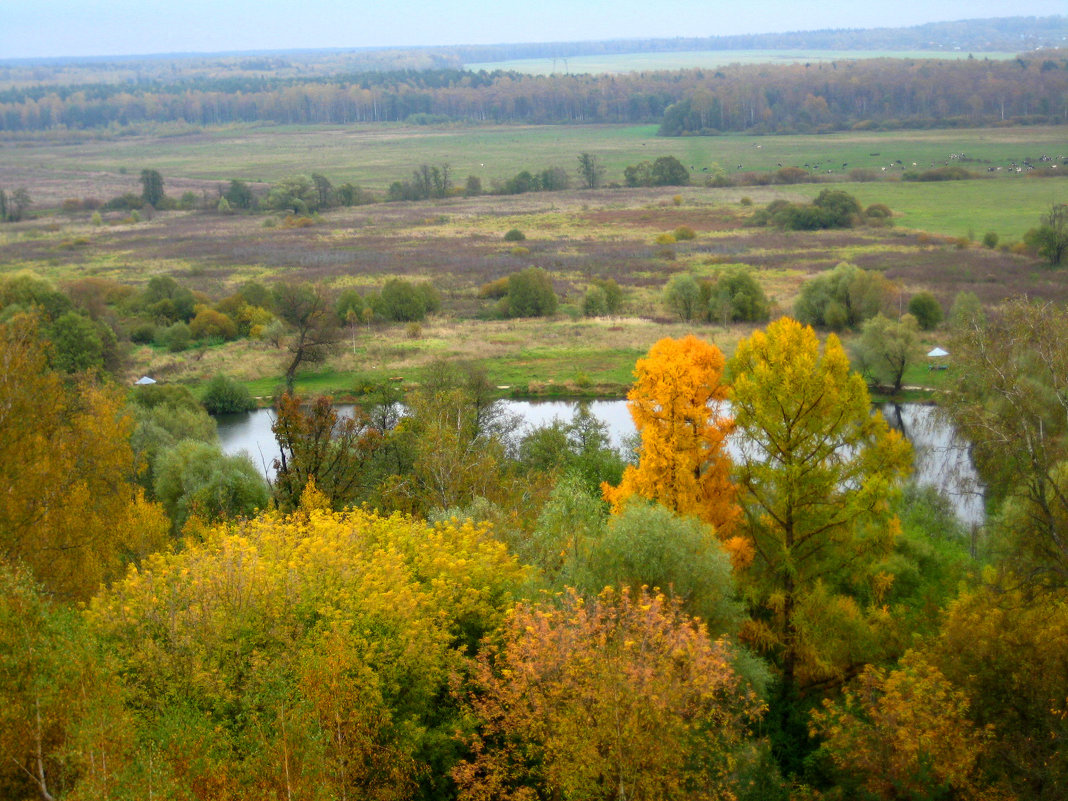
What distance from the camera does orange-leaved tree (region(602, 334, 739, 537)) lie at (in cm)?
2193

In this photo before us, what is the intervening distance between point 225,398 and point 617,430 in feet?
62.9

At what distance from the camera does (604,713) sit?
42.9ft

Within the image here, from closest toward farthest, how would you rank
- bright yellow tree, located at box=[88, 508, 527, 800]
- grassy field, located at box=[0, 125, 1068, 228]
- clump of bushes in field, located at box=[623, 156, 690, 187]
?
bright yellow tree, located at box=[88, 508, 527, 800], clump of bushes in field, located at box=[623, 156, 690, 187], grassy field, located at box=[0, 125, 1068, 228]

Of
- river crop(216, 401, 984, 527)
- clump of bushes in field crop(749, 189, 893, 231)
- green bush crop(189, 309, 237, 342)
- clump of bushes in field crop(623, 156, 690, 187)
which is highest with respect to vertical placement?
clump of bushes in field crop(623, 156, 690, 187)

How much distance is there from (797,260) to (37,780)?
73534mm

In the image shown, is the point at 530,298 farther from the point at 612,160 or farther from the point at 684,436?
the point at 612,160

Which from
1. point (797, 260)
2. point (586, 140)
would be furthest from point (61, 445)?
point (586, 140)

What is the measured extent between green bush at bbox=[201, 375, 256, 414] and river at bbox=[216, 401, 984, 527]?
45 cm

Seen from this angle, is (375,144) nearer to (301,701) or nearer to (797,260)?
(797,260)

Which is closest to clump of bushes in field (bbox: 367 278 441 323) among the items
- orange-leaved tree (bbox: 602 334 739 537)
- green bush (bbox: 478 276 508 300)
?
green bush (bbox: 478 276 508 300)

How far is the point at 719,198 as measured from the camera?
11538 centimetres

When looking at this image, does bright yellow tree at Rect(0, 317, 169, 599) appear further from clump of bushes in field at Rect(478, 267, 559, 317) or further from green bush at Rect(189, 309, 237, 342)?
clump of bushes in field at Rect(478, 267, 559, 317)

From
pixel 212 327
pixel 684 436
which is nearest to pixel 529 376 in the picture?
pixel 212 327

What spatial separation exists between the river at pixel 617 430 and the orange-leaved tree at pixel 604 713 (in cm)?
2055
